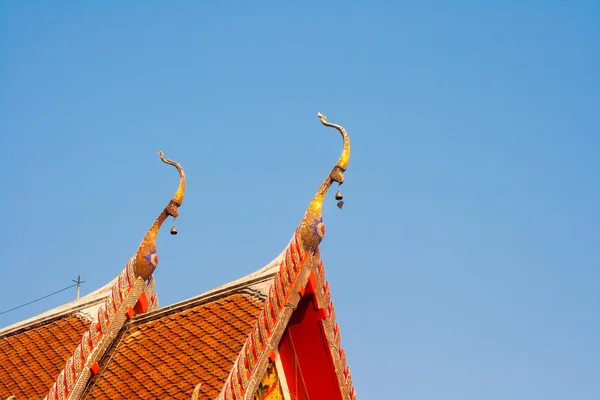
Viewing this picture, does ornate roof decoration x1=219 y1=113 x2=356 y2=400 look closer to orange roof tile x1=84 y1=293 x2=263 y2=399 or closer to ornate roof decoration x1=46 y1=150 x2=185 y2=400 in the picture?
orange roof tile x1=84 y1=293 x2=263 y2=399

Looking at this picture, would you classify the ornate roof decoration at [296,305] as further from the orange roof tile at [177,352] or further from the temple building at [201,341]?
the orange roof tile at [177,352]

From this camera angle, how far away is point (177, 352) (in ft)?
51.1

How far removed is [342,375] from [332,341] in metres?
0.48

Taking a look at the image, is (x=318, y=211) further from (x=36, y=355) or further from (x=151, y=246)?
(x=36, y=355)

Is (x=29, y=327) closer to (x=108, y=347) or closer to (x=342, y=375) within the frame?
(x=108, y=347)

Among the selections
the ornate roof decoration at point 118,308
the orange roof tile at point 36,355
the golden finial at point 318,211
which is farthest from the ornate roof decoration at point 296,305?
the orange roof tile at point 36,355

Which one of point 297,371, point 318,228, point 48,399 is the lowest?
point 48,399

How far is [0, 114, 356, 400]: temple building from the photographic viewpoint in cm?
1497

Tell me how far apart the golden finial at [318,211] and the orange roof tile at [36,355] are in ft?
11.8

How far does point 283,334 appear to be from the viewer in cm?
1617

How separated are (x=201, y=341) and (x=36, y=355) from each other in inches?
107

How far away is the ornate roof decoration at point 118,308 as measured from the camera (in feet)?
50.2

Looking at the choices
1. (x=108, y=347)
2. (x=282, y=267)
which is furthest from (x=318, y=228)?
(x=108, y=347)

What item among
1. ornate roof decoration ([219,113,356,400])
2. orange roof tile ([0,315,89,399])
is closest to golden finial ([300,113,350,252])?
ornate roof decoration ([219,113,356,400])
